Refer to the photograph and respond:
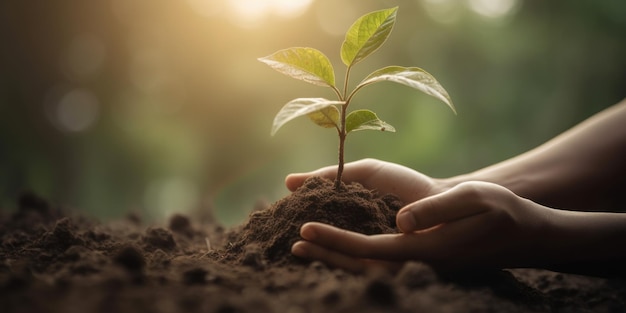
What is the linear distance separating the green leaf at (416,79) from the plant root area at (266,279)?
1.12 feet

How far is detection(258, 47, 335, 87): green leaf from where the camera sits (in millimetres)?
1265

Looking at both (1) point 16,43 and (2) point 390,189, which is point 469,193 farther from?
(1) point 16,43

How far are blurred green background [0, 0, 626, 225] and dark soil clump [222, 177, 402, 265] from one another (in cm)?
216

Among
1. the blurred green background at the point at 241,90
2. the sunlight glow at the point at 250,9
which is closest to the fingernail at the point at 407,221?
the blurred green background at the point at 241,90

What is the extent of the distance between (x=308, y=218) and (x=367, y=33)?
0.52m

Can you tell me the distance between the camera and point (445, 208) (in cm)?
111

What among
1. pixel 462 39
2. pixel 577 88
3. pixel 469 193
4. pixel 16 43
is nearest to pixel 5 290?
pixel 469 193

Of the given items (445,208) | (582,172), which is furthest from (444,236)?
(582,172)

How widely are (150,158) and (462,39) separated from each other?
3932 mm

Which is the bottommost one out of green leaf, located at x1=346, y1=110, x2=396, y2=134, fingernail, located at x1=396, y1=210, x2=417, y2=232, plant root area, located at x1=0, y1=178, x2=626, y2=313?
plant root area, located at x1=0, y1=178, x2=626, y2=313

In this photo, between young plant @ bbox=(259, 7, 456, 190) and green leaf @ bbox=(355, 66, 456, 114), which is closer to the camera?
green leaf @ bbox=(355, 66, 456, 114)

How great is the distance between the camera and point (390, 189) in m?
1.60

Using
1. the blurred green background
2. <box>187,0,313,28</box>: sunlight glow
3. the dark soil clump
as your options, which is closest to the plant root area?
the dark soil clump

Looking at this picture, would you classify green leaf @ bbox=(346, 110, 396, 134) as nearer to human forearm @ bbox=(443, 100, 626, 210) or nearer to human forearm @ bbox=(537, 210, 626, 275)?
human forearm @ bbox=(537, 210, 626, 275)
